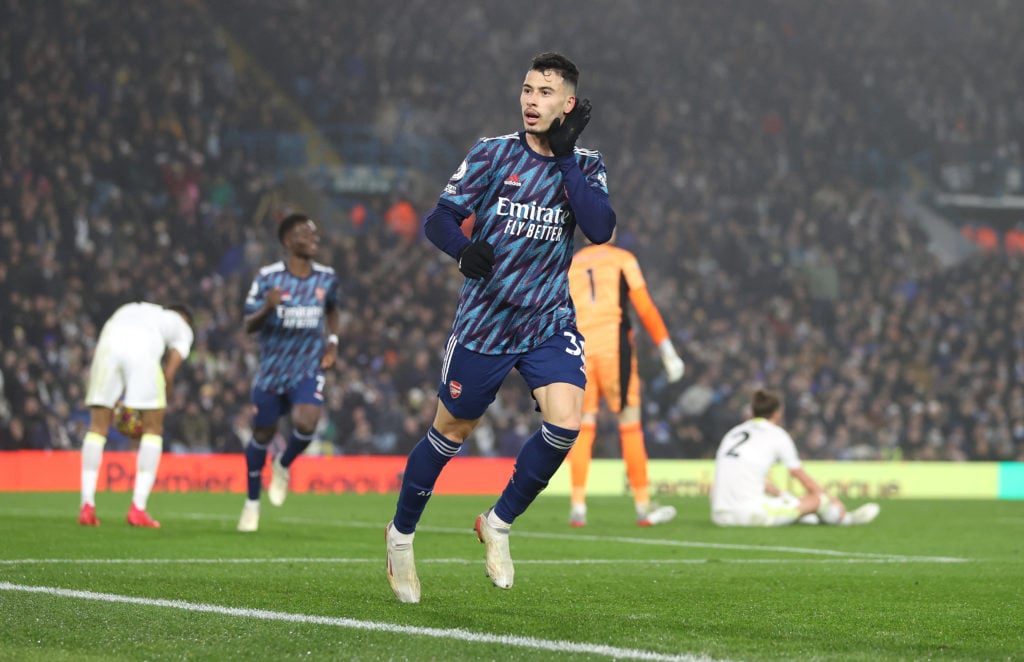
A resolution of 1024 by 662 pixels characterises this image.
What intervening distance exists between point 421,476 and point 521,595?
781 mm

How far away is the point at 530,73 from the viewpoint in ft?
18.9

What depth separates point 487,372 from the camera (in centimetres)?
575

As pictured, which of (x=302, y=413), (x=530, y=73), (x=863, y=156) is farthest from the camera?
(x=863, y=156)

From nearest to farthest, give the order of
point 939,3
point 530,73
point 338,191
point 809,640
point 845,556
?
point 809,640
point 530,73
point 845,556
point 338,191
point 939,3

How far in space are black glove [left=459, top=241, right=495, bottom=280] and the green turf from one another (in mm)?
1322

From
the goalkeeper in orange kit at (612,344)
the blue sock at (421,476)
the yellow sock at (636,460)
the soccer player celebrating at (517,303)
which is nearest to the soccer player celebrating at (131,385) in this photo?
the goalkeeper in orange kit at (612,344)

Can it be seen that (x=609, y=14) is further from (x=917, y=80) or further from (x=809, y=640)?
(x=809, y=640)

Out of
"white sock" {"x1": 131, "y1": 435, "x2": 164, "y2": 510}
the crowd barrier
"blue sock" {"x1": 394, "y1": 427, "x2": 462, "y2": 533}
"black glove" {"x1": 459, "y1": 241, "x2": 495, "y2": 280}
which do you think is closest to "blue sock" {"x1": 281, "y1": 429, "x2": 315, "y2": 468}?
"white sock" {"x1": 131, "y1": 435, "x2": 164, "y2": 510}

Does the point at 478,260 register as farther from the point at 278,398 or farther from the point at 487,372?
the point at 278,398

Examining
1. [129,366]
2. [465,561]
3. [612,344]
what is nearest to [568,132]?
[465,561]

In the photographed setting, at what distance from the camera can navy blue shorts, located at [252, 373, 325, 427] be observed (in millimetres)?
11039

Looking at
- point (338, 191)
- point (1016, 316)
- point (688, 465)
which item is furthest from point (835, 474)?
point (338, 191)

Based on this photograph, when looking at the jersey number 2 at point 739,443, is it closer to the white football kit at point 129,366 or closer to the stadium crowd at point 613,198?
the white football kit at point 129,366

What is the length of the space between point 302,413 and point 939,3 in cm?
3040
